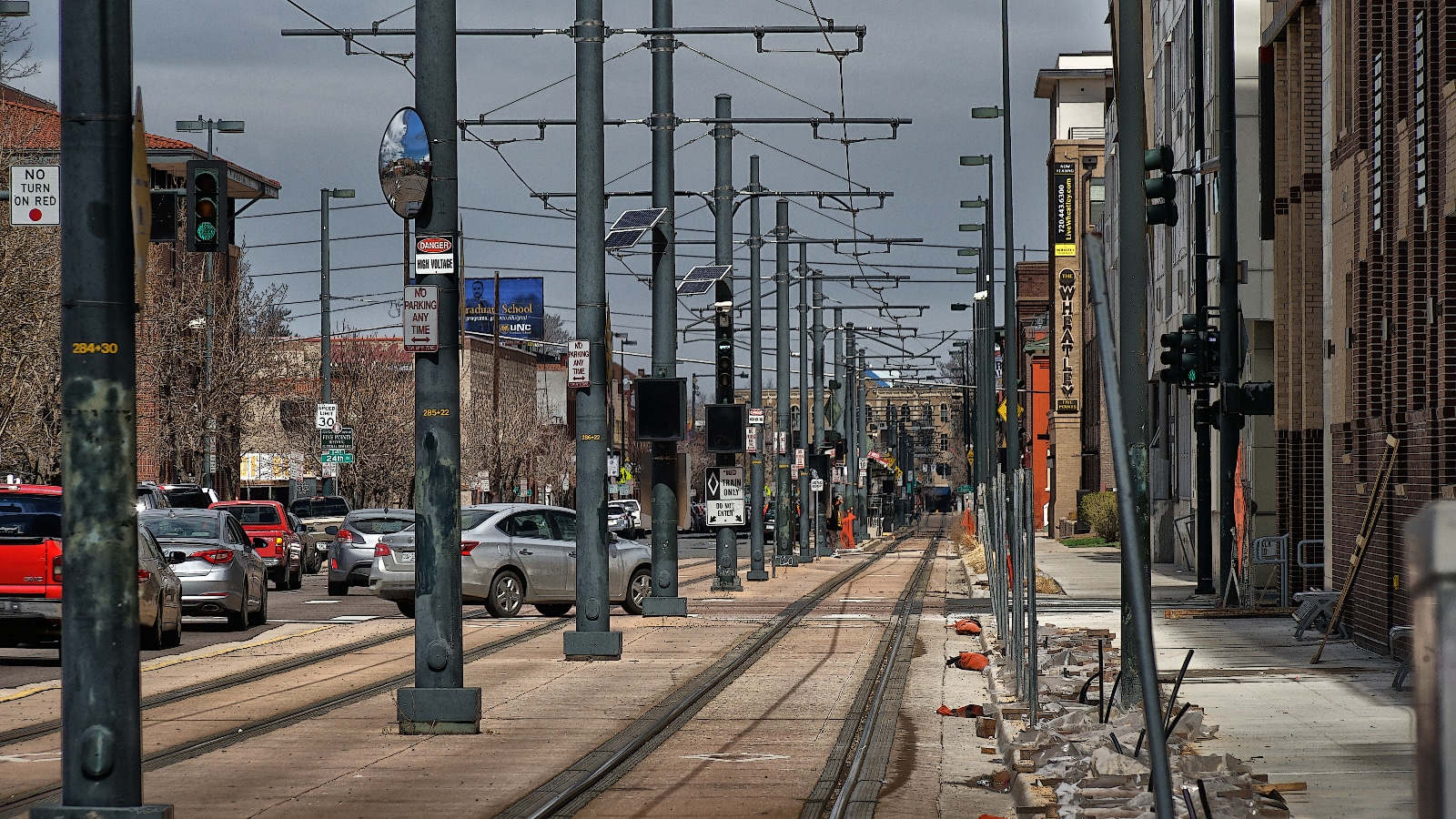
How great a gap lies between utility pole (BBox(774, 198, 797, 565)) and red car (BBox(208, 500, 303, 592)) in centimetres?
1098

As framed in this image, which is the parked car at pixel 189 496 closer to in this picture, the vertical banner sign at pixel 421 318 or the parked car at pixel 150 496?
the parked car at pixel 150 496

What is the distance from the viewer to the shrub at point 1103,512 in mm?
58844

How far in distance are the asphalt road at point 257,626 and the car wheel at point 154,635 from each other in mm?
128

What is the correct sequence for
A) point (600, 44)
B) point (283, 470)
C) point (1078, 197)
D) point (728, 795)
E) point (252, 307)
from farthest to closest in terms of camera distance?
point (1078, 197) < point (283, 470) < point (252, 307) < point (600, 44) < point (728, 795)

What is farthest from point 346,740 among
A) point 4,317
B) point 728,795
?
point 4,317

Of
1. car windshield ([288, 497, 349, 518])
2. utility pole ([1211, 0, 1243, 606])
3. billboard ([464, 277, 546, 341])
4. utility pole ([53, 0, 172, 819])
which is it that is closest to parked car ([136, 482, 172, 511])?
car windshield ([288, 497, 349, 518])

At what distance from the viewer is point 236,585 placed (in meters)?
25.0

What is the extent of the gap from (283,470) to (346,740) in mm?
59443

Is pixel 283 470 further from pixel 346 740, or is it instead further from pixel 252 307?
pixel 346 740

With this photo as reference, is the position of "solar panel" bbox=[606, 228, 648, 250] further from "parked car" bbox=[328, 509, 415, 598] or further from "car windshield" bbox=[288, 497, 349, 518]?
"car windshield" bbox=[288, 497, 349, 518]

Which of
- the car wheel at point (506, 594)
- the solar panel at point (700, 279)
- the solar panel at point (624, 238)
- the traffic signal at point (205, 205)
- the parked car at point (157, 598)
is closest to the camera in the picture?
the traffic signal at point (205, 205)

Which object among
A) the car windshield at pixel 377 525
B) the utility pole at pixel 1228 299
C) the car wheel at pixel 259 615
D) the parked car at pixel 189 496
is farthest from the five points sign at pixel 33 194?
the parked car at pixel 189 496

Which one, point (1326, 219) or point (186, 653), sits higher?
point (1326, 219)

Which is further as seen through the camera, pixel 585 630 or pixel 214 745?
pixel 585 630
